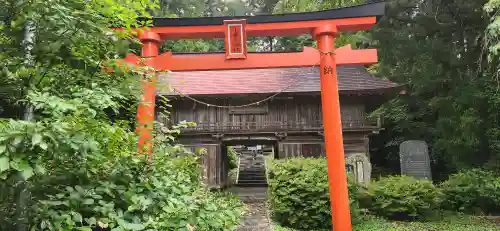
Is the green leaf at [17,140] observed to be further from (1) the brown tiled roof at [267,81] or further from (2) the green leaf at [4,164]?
(1) the brown tiled roof at [267,81]

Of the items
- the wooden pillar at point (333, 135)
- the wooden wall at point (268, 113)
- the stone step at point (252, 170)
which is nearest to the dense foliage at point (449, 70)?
the wooden wall at point (268, 113)

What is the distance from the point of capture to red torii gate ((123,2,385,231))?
7.52 metres

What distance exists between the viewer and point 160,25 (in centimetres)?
774

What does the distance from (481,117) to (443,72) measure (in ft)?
8.45

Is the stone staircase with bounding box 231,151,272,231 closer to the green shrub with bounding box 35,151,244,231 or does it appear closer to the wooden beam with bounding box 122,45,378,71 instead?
the wooden beam with bounding box 122,45,378,71

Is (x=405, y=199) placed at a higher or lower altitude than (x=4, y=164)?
lower

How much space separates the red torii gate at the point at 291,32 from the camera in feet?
24.7

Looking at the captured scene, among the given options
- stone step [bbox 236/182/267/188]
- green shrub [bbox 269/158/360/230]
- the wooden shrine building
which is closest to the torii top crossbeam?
green shrub [bbox 269/158/360/230]

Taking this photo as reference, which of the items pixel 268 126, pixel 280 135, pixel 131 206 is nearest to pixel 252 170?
pixel 268 126

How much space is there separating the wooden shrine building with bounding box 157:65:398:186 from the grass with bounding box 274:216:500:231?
5.93 meters

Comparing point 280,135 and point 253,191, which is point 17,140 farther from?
point 253,191

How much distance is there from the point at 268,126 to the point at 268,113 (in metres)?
0.63

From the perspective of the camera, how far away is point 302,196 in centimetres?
823

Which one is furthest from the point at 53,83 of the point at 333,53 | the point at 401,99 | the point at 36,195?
the point at 401,99
